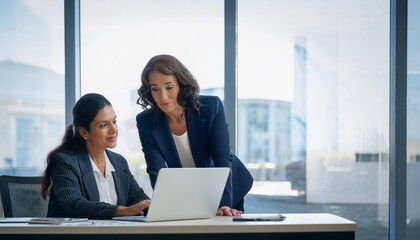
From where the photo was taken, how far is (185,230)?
2334 mm

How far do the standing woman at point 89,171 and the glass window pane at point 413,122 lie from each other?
7.46 feet

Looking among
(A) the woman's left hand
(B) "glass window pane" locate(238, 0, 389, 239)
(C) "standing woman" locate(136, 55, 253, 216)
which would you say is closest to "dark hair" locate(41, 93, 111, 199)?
(C) "standing woman" locate(136, 55, 253, 216)

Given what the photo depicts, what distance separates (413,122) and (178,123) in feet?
6.81

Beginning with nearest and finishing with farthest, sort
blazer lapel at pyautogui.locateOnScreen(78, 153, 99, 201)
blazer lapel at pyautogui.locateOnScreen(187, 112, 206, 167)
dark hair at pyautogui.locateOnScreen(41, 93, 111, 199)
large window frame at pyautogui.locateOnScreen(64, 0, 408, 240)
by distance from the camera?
blazer lapel at pyautogui.locateOnScreen(78, 153, 99, 201)
dark hair at pyautogui.locateOnScreen(41, 93, 111, 199)
blazer lapel at pyautogui.locateOnScreen(187, 112, 206, 167)
large window frame at pyautogui.locateOnScreen(64, 0, 408, 240)

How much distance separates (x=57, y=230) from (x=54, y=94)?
2.54m

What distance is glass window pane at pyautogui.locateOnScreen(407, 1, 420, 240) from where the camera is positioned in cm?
450

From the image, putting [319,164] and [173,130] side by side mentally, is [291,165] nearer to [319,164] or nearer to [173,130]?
[319,164]

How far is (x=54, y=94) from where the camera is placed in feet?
15.5

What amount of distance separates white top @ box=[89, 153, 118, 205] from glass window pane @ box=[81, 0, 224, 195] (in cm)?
168

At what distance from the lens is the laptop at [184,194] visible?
2354mm

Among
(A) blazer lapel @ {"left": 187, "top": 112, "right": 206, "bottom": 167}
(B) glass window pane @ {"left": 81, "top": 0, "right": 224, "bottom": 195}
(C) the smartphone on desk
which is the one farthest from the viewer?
(B) glass window pane @ {"left": 81, "top": 0, "right": 224, "bottom": 195}

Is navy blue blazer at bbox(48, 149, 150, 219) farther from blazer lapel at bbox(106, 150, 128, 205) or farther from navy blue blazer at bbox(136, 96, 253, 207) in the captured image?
navy blue blazer at bbox(136, 96, 253, 207)

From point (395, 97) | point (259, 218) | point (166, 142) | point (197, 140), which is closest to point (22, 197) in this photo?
point (166, 142)

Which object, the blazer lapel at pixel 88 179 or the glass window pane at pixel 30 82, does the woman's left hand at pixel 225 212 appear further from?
the glass window pane at pixel 30 82
